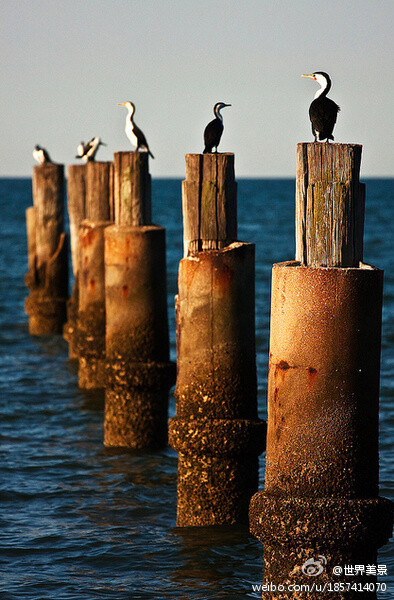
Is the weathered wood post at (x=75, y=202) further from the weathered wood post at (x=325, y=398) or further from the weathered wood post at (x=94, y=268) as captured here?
the weathered wood post at (x=325, y=398)

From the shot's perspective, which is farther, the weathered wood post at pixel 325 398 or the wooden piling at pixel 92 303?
the wooden piling at pixel 92 303

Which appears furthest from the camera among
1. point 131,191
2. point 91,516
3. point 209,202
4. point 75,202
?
point 75,202

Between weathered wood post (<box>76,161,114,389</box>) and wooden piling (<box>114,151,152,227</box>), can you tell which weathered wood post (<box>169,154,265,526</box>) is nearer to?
wooden piling (<box>114,151,152,227</box>)

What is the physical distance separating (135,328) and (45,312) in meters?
7.19

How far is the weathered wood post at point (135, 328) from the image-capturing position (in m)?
8.00

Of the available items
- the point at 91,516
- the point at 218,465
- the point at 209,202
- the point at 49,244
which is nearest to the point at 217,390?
the point at 218,465

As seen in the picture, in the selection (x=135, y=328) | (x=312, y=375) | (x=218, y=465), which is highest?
(x=312, y=375)

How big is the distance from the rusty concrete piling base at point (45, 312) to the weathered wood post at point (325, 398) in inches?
427

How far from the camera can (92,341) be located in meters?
10.2

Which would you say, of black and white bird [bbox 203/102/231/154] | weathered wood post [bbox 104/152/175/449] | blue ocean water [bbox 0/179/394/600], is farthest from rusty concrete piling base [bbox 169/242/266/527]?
weathered wood post [bbox 104/152/175/449]

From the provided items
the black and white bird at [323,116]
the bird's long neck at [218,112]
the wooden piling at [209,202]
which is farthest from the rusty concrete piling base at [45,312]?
the black and white bird at [323,116]

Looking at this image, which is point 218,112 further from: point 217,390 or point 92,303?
point 92,303

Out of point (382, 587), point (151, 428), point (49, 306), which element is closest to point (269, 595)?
point (382, 587)

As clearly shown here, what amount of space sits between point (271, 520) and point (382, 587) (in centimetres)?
165
